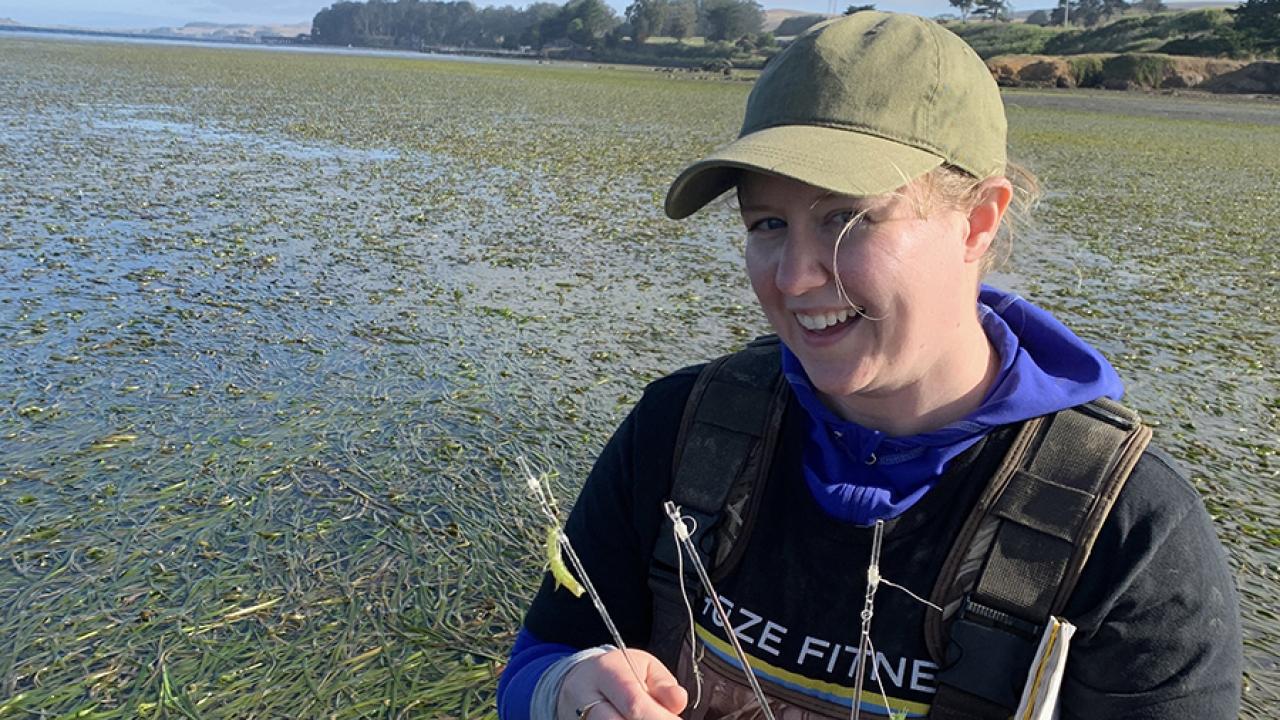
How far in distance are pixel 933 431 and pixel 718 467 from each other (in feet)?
1.27

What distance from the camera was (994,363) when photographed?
1.76 m

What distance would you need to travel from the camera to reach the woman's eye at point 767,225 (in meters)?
1.61

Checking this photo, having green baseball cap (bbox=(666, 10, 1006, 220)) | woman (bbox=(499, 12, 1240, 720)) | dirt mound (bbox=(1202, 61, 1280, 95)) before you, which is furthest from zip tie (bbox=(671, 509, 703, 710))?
dirt mound (bbox=(1202, 61, 1280, 95))

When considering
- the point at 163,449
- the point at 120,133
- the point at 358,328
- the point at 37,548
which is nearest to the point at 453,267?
the point at 358,328

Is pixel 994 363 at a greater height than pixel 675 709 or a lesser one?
greater

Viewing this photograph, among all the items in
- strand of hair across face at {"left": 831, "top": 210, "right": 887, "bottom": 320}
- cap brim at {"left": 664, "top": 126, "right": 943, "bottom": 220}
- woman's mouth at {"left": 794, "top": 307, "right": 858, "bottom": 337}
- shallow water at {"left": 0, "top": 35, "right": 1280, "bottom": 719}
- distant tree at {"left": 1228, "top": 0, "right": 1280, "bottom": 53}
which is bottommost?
shallow water at {"left": 0, "top": 35, "right": 1280, "bottom": 719}

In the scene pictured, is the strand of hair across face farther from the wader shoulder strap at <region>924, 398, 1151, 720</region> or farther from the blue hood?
the wader shoulder strap at <region>924, 398, 1151, 720</region>

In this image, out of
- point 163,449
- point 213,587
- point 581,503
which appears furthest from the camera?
point 163,449

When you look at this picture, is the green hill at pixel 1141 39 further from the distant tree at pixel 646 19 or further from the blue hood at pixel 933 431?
the blue hood at pixel 933 431

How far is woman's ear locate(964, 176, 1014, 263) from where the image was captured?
1604 mm

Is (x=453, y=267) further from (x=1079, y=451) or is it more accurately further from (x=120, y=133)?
(x=120, y=133)

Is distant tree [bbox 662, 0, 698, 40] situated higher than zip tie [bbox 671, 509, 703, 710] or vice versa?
zip tie [bbox 671, 509, 703, 710]

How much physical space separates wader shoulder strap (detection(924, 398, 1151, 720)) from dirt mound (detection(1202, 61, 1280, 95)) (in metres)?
54.7

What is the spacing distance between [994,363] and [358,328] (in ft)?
20.1
